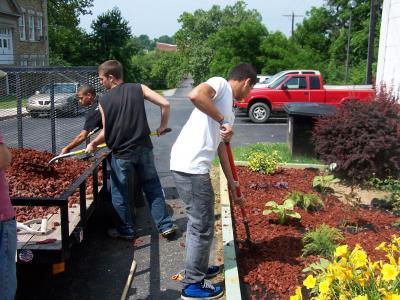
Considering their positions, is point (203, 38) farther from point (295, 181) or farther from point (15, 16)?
point (295, 181)

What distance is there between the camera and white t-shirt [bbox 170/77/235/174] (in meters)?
3.54

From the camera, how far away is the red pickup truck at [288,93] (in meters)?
16.3

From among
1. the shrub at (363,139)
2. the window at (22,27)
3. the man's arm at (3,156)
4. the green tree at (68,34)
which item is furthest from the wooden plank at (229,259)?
the green tree at (68,34)

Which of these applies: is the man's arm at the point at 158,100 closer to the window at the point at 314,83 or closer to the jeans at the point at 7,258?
the jeans at the point at 7,258

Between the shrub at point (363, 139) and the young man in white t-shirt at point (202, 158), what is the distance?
3.35m

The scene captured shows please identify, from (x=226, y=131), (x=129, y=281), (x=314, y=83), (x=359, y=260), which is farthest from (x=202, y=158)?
(x=314, y=83)

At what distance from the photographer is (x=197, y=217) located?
12.0 ft

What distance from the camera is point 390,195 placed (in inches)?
223

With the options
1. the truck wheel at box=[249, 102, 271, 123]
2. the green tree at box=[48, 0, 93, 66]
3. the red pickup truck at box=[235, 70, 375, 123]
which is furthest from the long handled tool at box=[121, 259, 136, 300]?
the green tree at box=[48, 0, 93, 66]

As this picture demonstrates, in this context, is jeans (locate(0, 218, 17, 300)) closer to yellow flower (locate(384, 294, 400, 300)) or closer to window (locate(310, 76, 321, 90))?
yellow flower (locate(384, 294, 400, 300))

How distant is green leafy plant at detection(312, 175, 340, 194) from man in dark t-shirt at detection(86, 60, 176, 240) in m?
2.22

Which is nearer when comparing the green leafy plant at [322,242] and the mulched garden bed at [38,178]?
the green leafy plant at [322,242]

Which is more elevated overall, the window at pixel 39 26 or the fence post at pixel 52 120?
the window at pixel 39 26

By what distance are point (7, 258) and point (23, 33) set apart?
40729 millimetres
